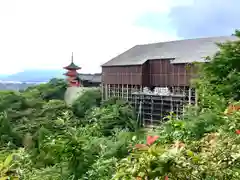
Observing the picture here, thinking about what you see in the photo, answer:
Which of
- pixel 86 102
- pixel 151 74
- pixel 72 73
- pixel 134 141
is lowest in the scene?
pixel 86 102

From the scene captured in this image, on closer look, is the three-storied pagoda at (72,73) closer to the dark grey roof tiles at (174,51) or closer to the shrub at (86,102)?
the shrub at (86,102)

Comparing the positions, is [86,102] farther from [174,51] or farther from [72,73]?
[72,73]

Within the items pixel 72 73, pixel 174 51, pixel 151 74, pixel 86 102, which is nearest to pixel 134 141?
pixel 174 51

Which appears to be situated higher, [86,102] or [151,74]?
[151,74]

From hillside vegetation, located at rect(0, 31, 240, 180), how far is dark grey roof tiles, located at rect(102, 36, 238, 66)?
6.40 feet

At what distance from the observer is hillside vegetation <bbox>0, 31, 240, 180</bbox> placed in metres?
1.50

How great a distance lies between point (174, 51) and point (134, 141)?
10.2 meters

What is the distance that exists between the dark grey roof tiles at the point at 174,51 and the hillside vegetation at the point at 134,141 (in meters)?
1.95

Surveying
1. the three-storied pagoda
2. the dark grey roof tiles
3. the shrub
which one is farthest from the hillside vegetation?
the three-storied pagoda

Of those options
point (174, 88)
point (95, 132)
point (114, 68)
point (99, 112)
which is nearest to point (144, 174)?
point (95, 132)

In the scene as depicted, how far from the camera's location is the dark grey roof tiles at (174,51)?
11.2m

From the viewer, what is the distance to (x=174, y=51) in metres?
12.6

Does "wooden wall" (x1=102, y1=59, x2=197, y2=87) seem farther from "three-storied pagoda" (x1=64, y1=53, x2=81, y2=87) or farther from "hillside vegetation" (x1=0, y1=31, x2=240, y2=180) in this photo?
"three-storied pagoda" (x1=64, y1=53, x2=81, y2=87)

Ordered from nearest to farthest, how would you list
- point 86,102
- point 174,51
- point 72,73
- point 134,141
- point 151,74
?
point 134,141 → point 174,51 → point 151,74 → point 86,102 → point 72,73
